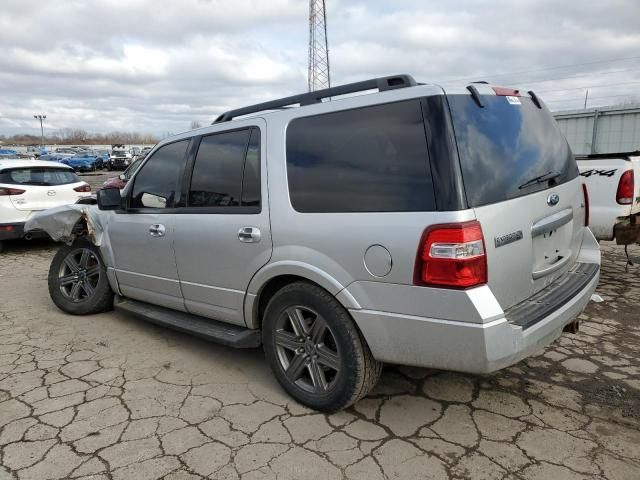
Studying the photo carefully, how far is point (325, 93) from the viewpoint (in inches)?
120

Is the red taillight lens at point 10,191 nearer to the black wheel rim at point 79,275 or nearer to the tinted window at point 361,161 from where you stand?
the black wheel rim at point 79,275

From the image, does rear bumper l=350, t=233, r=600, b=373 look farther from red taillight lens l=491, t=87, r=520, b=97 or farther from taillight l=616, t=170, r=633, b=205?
taillight l=616, t=170, r=633, b=205

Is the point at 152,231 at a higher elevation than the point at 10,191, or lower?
lower

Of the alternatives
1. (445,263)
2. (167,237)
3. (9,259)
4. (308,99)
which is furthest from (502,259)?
(9,259)

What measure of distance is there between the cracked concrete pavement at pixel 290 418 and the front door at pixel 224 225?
2.02 ft

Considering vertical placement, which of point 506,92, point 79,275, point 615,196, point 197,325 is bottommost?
point 197,325

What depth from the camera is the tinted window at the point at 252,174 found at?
124 inches

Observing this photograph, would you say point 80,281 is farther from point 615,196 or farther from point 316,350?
point 615,196

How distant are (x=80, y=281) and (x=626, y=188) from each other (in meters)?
5.64

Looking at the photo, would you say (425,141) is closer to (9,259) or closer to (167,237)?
(167,237)

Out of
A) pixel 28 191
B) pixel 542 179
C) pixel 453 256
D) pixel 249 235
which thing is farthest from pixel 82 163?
pixel 453 256

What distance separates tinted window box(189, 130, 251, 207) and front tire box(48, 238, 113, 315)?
1742 millimetres

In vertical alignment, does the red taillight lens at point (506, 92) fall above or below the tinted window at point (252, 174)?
above

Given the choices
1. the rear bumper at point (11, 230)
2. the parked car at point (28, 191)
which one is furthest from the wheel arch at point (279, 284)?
the rear bumper at point (11, 230)
